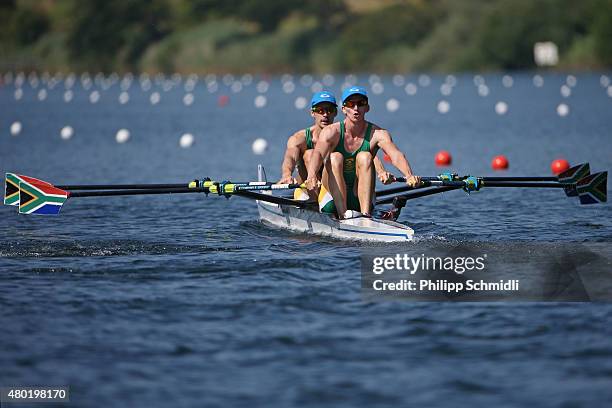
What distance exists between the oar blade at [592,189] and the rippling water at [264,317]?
1.18ft

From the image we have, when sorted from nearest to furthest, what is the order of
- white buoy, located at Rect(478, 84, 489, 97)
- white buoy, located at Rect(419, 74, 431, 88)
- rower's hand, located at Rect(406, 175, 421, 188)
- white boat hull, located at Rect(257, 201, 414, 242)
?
white boat hull, located at Rect(257, 201, 414, 242), rower's hand, located at Rect(406, 175, 421, 188), white buoy, located at Rect(478, 84, 489, 97), white buoy, located at Rect(419, 74, 431, 88)

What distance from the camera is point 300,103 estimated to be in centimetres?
6869

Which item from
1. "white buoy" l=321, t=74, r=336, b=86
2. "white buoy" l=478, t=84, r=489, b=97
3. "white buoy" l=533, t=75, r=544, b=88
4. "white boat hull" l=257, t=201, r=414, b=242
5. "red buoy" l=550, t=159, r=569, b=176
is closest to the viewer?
"white boat hull" l=257, t=201, r=414, b=242

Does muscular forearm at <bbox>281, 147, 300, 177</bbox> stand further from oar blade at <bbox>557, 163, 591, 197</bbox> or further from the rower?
oar blade at <bbox>557, 163, 591, 197</bbox>

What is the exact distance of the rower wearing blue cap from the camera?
1850cm

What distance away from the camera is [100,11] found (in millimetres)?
146000

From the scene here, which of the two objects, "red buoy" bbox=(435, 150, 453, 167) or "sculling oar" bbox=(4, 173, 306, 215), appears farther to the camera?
"red buoy" bbox=(435, 150, 453, 167)

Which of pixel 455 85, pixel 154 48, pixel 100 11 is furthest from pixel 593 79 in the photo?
pixel 100 11

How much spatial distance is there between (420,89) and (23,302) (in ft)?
242

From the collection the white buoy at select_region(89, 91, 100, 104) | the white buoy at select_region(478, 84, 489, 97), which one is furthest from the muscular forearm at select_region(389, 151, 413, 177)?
the white buoy at select_region(89, 91, 100, 104)

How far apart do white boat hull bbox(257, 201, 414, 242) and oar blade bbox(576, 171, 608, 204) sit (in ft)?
15.4

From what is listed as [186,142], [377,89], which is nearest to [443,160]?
[186,142]

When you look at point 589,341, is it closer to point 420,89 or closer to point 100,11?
point 420,89

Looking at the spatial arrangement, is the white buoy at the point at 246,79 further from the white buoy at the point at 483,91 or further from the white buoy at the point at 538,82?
the white buoy at the point at 483,91
